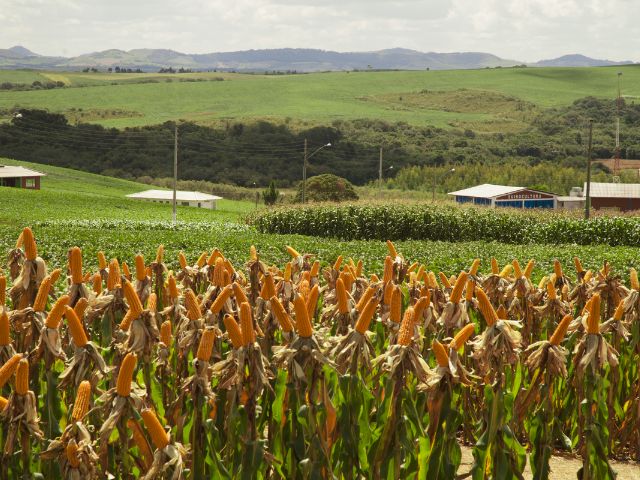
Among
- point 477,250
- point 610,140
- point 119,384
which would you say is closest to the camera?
point 119,384

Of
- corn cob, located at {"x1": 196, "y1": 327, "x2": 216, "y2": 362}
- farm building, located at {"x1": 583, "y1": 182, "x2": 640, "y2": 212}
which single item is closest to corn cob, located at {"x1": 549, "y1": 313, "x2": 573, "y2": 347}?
corn cob, located at {"x1": 196, "y1": 327, "x2": 216, "y2": 362}

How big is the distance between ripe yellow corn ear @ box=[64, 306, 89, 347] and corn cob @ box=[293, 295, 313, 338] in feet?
3.11

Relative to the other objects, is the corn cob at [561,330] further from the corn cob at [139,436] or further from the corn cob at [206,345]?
the corn cob at [139,436]

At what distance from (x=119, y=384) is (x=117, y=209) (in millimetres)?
54624

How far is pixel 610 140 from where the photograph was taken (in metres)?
127

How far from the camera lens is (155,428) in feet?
10.9

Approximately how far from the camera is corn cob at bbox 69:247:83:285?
191 inches

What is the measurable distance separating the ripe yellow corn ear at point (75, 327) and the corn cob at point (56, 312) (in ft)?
0.47

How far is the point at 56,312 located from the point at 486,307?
2.10m

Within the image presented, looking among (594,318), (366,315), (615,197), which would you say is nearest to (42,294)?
(366,315)

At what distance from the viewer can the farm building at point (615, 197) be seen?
6969 cm

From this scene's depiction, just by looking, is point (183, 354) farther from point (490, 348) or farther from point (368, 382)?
point (490, 348)

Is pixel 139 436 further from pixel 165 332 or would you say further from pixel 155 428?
pixel 165 332

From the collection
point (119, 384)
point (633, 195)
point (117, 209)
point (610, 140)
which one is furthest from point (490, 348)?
point (610, 140)
